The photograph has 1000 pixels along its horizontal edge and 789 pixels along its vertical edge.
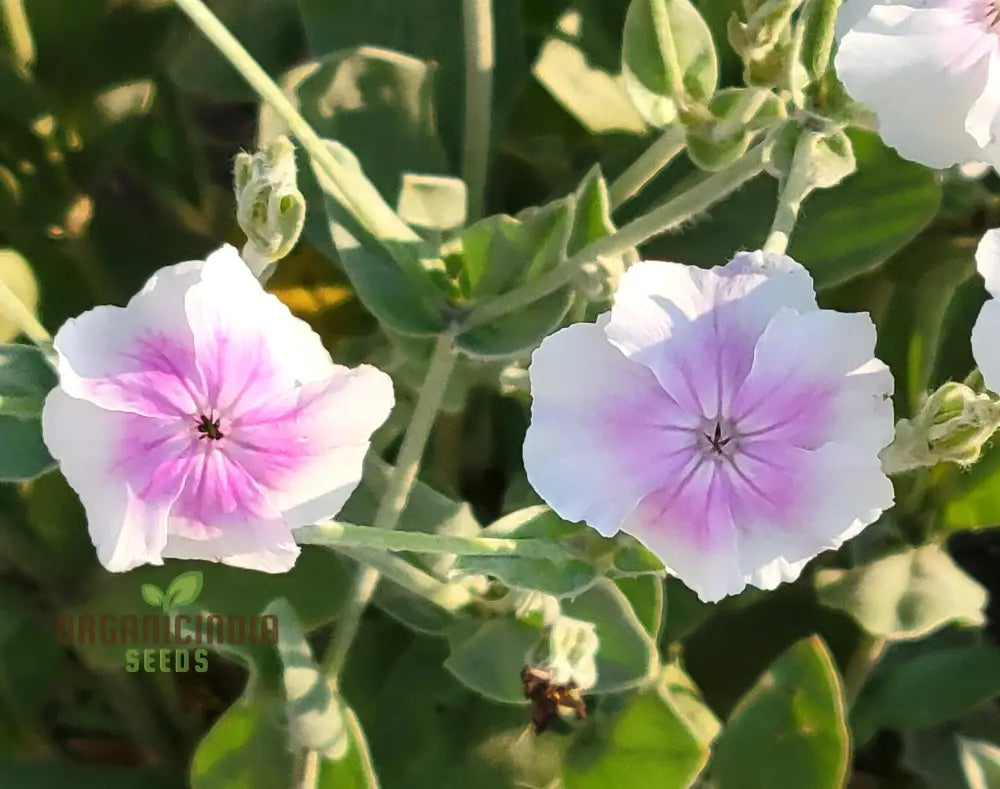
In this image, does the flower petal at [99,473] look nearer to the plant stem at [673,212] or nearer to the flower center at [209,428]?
the flower center at [209,428]

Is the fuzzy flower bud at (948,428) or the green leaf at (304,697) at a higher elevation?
the fuzzy flower bud at (948,428)

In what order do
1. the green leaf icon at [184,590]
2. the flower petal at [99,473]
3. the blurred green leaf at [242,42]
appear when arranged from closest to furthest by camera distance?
the flower petal at [99,473]
the green leaf icon at [184,590]
the blurred green leaf at [242,42]

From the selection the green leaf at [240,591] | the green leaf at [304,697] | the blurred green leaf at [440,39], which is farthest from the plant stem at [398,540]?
the blurred green leaf at [440,39]

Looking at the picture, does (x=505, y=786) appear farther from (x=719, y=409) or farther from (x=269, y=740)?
(x=719, y=409)

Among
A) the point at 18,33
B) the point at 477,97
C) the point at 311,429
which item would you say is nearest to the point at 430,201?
the point at 477,97

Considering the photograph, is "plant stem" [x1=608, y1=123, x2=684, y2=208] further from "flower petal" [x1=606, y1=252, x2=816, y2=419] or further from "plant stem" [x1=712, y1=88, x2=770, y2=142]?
"flower petal" [x1=606, y1=252, x2=816, y2=419]

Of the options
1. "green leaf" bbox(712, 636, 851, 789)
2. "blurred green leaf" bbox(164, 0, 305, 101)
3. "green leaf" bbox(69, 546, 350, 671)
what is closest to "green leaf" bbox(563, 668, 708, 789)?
"green leaf" bbox(712, 636, 851, 789)

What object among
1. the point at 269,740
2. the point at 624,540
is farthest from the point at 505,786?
the point at 624,540
